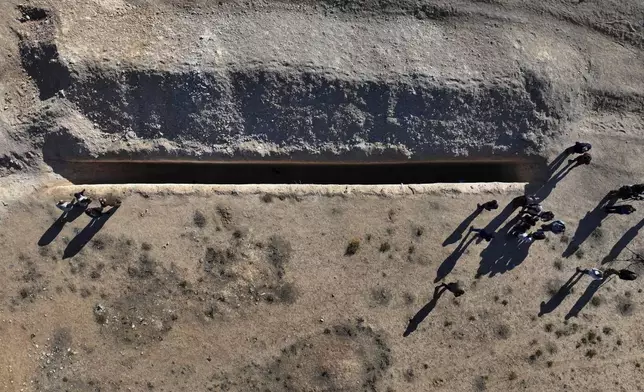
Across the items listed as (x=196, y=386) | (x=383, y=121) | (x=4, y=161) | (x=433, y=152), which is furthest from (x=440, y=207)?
(x=4, y=161)

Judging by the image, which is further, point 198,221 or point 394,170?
point 394,170

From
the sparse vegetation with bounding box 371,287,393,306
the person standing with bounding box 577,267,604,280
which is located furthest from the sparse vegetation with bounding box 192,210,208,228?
the person standing with bounding box 577,267,604,280

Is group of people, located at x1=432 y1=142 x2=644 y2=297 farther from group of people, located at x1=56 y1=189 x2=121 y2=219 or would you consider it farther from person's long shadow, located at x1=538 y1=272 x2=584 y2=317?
group of people, located at x1=56 y1=189 x2=121 y2=219

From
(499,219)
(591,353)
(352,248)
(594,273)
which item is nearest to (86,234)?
(352,248)

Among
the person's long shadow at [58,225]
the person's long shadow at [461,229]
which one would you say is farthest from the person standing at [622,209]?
the person's long shadow at [58,225]

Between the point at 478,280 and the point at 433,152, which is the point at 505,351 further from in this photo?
the point at 433,152

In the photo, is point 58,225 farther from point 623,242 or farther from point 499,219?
point 623,242
